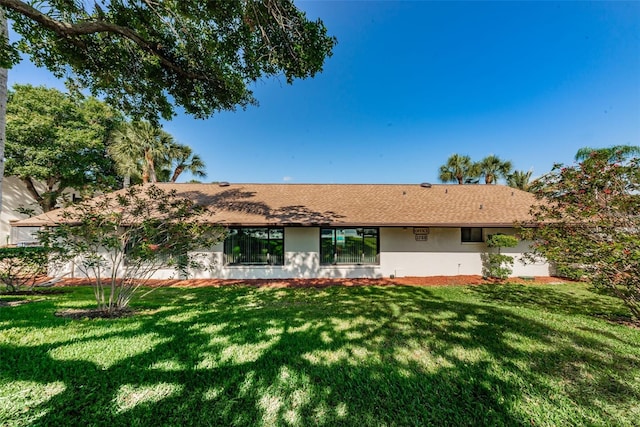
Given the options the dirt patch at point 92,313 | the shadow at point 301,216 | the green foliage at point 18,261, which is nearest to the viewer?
the dirt patch at point 92,313

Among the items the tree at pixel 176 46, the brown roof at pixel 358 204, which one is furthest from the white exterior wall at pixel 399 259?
the tree at pixel 176 46

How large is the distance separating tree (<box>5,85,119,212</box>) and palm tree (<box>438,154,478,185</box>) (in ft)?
97.2

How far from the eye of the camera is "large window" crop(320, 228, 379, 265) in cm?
1106

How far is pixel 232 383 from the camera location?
3.06 meters

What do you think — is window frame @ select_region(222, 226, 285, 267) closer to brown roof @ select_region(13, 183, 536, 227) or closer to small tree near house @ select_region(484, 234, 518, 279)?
brown roof @ select_region(13, 183, 536, 227)

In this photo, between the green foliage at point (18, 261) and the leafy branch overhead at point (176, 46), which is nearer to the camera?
the leafy branch overhead at point (176, 46)

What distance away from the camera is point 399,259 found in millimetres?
11047

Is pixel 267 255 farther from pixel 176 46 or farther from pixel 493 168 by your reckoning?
pixel 493 168

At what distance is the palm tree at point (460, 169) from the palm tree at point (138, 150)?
26274 millimetres

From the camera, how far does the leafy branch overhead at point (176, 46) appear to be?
5.61 metres

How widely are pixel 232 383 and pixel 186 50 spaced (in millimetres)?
7602

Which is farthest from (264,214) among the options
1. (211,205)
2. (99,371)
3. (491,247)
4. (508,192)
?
(508,192)

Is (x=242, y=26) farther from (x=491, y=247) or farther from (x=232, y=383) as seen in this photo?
(x=491, y=247)

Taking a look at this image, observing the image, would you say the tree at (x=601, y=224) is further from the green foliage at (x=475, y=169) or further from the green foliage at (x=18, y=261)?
the green foliage at (x=475, y=169)
